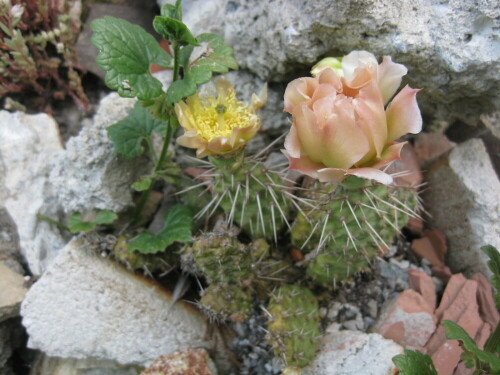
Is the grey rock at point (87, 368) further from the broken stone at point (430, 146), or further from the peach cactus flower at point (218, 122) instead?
the broken stone at point (430, 146)

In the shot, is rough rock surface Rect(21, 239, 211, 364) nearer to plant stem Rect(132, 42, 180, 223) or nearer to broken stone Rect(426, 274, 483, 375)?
plant stem Rect(132, 42, 180, 223)

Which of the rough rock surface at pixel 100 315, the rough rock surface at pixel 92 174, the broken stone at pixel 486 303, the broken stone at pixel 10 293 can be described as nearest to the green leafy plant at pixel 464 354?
the broken stone at pixel 486 303

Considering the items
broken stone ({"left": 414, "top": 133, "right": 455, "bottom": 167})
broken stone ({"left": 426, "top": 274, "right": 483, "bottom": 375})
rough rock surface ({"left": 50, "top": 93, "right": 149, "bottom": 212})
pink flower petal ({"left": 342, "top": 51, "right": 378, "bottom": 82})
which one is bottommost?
broken stone ({"left": 426, "top": 274, "right": 483, "bottom": 375})

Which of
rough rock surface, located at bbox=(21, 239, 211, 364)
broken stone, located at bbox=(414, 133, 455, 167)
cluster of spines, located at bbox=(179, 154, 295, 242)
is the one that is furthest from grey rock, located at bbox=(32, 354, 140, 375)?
broken stone, located at bbox=(414, 133, 455, 167)

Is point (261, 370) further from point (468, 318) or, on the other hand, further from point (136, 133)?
point (136, 133)

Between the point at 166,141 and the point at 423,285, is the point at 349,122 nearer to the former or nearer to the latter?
the point at 166,141
